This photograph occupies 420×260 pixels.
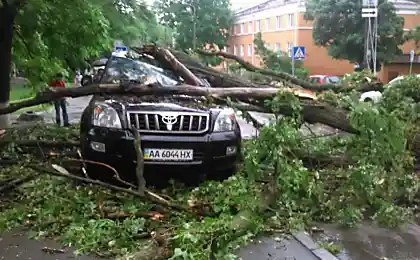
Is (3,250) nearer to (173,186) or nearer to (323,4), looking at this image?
(173,186)

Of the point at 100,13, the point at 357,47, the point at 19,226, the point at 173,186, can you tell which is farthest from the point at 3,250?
the point at 357,47

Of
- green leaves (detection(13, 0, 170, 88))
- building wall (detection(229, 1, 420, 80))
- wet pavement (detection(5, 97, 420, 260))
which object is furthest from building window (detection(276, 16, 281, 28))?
wet pavement (detection(5, 97, 420, 260))

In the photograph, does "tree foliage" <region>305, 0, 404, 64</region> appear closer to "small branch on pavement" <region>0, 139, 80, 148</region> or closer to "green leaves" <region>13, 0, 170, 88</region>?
"green leaves" <region>13, 0, 170, 88</region>

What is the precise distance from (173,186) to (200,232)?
6.91ft

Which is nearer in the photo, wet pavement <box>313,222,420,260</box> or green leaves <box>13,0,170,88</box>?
wet pavement <box>313,222,420,260</box>

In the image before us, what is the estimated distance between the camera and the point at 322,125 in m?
6.93

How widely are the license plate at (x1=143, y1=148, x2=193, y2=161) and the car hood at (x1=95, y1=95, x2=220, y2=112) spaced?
473mm

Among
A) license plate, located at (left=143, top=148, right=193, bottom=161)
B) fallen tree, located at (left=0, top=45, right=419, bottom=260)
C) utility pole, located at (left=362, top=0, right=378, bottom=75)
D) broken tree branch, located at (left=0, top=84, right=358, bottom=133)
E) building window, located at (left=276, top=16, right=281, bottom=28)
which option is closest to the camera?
fallen tree, located at (left=0, top=45, right=419, bottom=260)

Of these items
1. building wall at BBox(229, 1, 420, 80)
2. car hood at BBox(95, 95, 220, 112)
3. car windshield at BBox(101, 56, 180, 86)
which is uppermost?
car windshield at BBox(101, 56, 180, 86)

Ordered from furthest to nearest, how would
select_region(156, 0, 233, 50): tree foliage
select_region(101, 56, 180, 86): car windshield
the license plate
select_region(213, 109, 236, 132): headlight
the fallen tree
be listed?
1. select_region(156, 0, 233, 50): tree foliage
2. select_region(101, 56, 180, 86): car windshield
3. select_region(213, 109, 236, 132): headlight
4. the license plate
5. the fallen tree

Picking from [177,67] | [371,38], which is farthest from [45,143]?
[371,38]

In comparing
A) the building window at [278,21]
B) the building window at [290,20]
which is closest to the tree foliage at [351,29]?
the building window at [290,20]

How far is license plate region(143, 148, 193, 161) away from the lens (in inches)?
237

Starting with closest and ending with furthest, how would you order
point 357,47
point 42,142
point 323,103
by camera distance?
A: point 323,103, point 42,142, point 357,47
